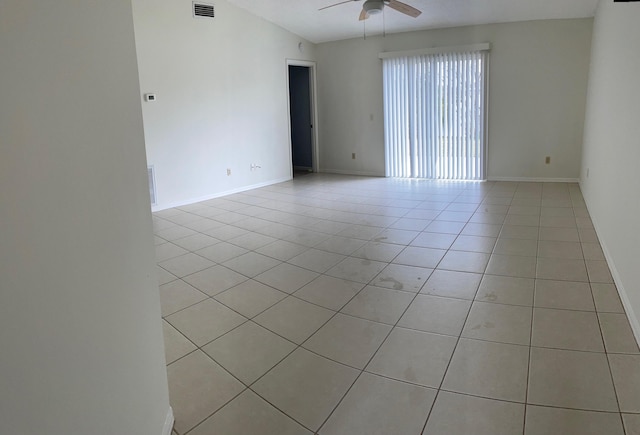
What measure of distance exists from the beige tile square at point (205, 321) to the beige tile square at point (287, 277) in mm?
465

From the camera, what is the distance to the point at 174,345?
2.38 meters

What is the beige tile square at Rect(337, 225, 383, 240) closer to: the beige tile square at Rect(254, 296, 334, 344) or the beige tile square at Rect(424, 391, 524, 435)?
the beige tile square at Rect(254, 296, 334, 344)

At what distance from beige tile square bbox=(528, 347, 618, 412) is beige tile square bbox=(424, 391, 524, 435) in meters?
0.14

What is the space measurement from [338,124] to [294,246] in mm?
5030

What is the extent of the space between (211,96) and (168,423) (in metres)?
5.48

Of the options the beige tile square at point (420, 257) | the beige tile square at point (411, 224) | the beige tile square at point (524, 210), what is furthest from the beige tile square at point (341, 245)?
the beige tile square at point (524, 210)

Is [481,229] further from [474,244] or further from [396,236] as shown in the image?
[396,236]

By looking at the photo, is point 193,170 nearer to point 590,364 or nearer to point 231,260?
point 231,260

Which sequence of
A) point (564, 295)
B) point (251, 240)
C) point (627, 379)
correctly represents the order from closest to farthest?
point (627, 379)
point (564, 295)
point (251, 240)

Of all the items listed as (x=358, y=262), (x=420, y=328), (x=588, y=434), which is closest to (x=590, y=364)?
(x=588, y=434)

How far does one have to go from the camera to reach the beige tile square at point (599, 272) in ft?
9.75

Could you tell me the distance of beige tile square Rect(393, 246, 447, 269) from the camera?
3.49 m

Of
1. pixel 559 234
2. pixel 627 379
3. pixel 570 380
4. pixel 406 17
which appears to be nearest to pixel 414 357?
pixel 570 380

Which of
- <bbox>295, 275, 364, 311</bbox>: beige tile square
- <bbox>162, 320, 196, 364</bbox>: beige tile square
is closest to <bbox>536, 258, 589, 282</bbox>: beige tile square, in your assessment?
<bbox>295, 275, 364, 311</bbox>: beige tile square
